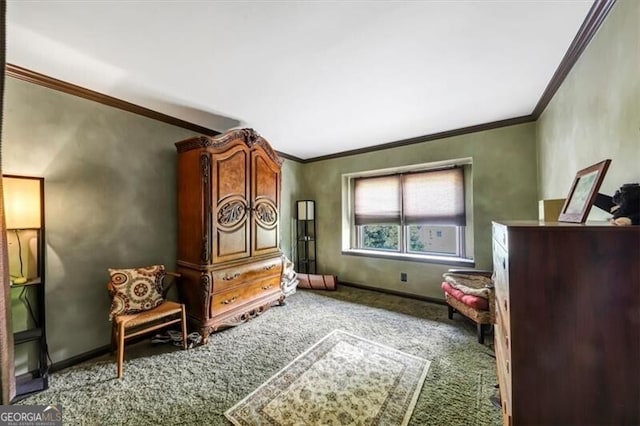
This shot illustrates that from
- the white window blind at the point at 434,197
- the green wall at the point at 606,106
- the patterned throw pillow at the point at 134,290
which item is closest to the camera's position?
the green wall at the point at 606,106

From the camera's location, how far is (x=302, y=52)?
1.71 m

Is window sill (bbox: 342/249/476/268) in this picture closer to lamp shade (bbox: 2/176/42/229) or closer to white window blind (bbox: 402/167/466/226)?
white window blind (bbox: 402/167/466/226)

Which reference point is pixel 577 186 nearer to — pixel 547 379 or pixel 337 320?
pixel 547 379

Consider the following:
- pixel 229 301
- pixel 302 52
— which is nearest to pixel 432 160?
pixel 302 52

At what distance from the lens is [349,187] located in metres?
4.51

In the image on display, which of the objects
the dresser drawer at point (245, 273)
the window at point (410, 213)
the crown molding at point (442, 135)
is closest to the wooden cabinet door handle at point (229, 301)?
the dresser drawer at point (245, 273)

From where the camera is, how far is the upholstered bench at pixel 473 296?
7.53ft

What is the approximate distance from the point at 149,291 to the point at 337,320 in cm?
197

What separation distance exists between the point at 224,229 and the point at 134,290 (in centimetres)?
93

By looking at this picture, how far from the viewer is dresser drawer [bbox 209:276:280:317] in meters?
2.53

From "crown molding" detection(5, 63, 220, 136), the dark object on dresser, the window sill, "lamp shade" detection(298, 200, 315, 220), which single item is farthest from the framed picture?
"lamp shade" detection(298, 200, 315, 220)

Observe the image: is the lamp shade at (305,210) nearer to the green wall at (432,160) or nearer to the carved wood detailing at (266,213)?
the green wall at (432,160)

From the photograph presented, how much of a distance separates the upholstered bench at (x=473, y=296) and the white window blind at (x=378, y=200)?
1309 mm

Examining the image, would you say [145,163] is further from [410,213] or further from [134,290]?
[410,213]
